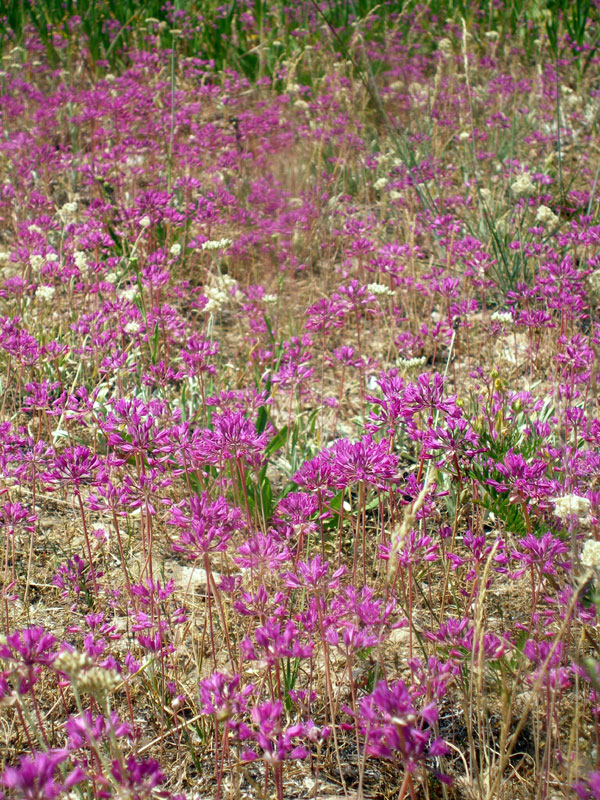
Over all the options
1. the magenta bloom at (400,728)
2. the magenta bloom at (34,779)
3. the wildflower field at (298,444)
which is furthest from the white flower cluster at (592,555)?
the magenta bloom at (34,779)

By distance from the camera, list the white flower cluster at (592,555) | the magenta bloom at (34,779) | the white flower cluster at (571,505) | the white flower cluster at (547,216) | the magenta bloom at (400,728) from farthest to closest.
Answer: the white flower cluster at (547,216)
the white flower cluster at (571,505)
the white flower cluster at (592,555)
the magenta bloom at (400,728)
the magenta bloom at (34,779)

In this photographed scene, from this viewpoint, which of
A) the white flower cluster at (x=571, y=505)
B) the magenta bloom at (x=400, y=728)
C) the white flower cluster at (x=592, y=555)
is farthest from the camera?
the white flower cluster at (x=571, y=505)

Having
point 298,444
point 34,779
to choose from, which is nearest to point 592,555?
point 34,779

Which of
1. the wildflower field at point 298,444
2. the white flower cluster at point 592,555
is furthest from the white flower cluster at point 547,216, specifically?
the white flower cluster at point 592,555

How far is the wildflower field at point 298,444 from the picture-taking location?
1463 millimetres

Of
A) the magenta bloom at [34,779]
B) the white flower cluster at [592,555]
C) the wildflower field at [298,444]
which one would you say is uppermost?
the magenta bloom at [34,779]

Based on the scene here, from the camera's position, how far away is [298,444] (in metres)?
3.10

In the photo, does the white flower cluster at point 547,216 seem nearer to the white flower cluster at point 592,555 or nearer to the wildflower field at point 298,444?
the wildflower field at point 298,444

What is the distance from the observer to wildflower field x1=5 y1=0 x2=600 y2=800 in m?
1.46

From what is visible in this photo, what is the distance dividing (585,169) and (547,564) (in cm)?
462

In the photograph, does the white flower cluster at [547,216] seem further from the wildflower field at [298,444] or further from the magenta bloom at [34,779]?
the magenta bloom at [34,779]

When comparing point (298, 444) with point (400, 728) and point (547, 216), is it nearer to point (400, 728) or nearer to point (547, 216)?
point (547, 216)

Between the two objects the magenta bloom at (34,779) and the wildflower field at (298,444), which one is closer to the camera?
the magenta bloom at (34,779)

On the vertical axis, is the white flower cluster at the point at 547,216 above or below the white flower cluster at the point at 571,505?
below
